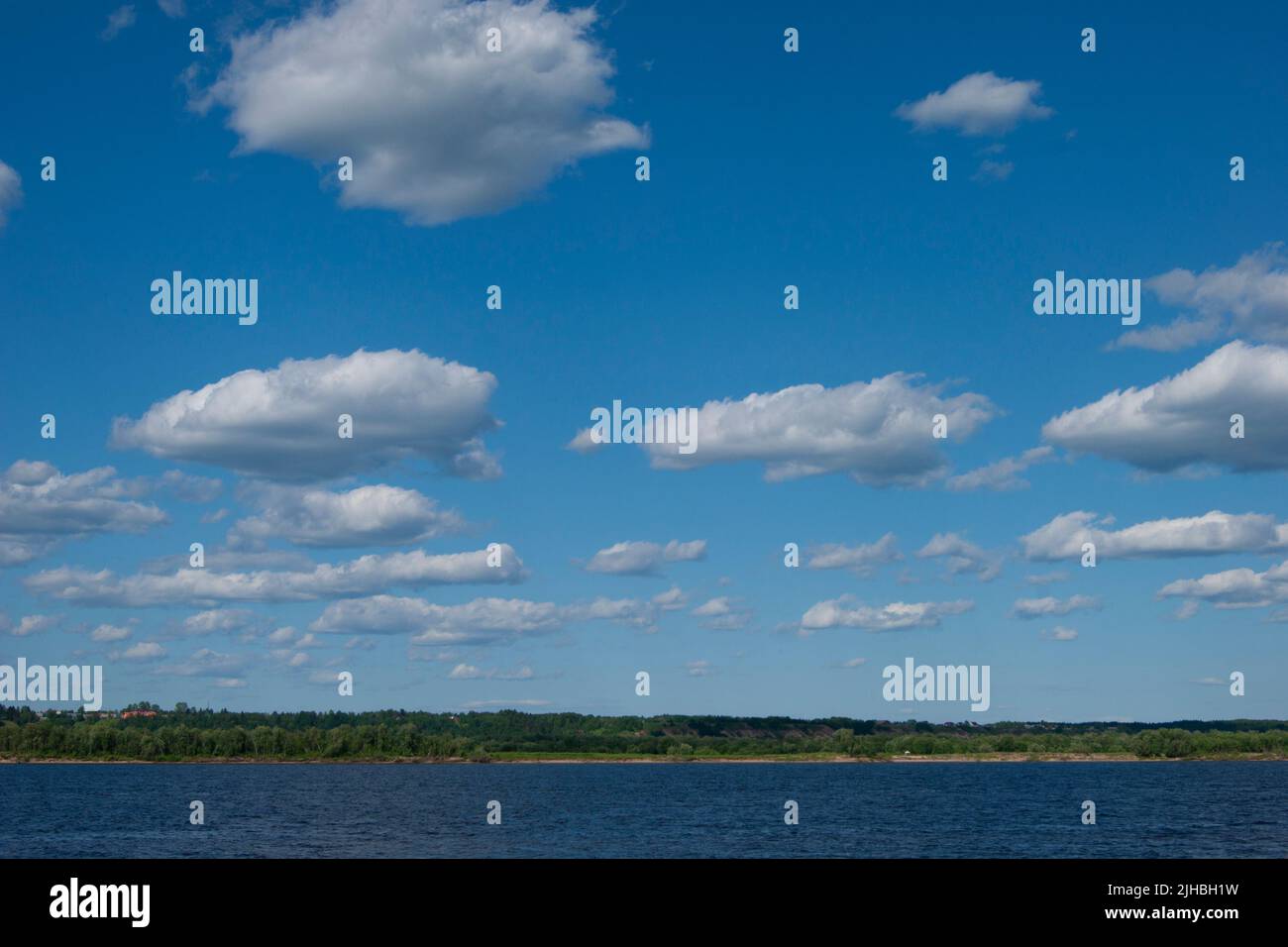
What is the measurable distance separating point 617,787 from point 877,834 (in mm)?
88513

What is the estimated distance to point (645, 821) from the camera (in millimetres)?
93000

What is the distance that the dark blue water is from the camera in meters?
71.5

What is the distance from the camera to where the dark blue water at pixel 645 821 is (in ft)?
235

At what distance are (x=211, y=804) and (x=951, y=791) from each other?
87.4 meters

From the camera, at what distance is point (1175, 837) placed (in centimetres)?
7825
